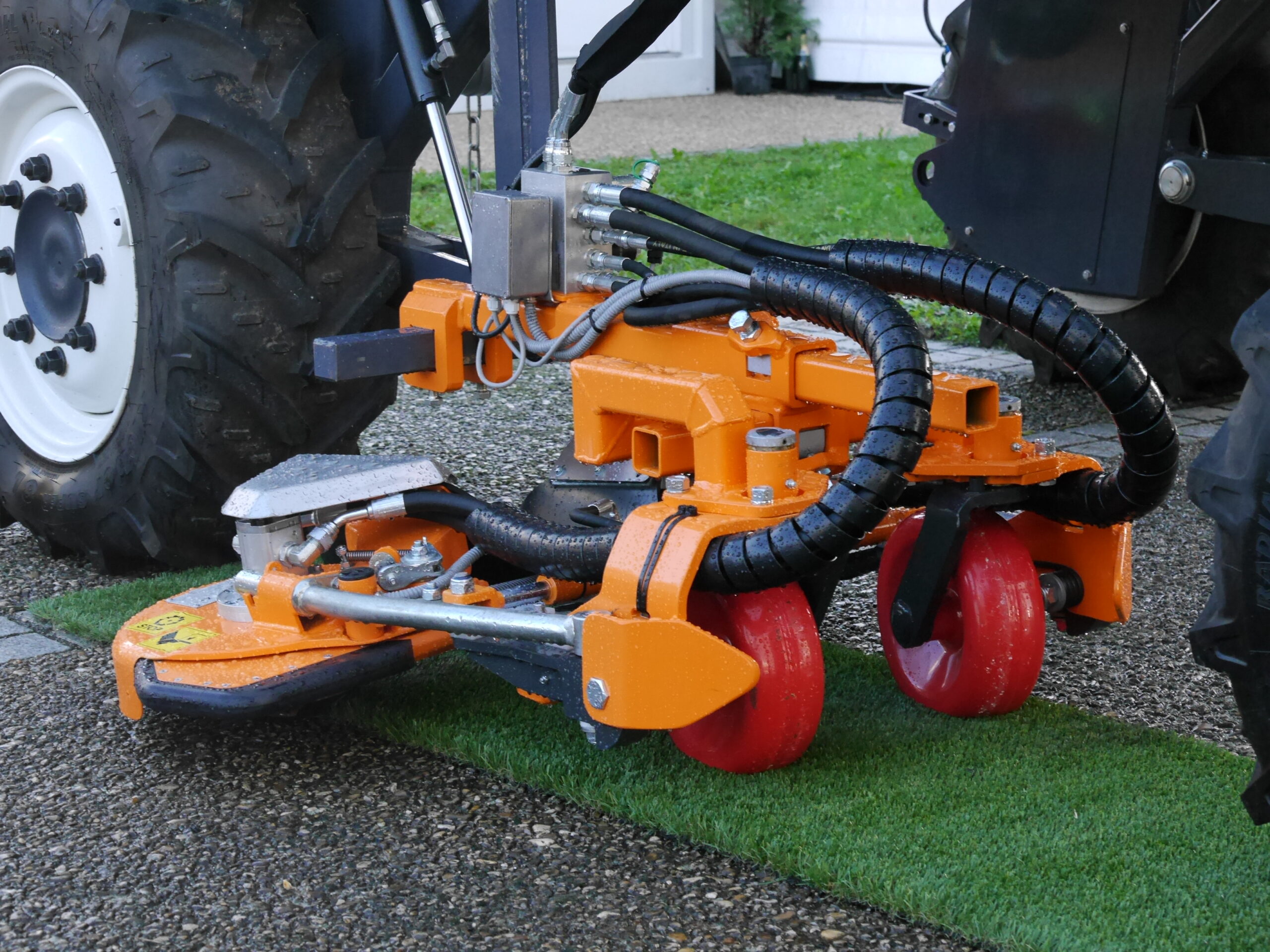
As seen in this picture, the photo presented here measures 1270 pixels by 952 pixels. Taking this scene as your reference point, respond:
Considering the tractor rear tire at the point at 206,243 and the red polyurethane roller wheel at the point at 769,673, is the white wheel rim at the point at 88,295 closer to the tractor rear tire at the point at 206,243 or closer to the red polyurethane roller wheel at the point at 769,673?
the tractor rear tire at the point at 206,243

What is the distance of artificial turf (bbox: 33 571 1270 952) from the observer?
6.54 feet

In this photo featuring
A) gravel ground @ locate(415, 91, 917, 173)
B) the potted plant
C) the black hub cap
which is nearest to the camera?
the black hub cap

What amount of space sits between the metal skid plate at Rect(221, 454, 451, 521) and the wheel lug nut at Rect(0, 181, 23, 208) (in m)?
1.05

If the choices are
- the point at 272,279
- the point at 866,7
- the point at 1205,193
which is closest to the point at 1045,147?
the point at 1205,193

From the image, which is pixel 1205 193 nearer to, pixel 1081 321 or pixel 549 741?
pixel 1081 321

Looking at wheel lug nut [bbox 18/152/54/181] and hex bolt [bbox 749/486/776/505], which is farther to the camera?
wheel lug nut [bbox 18/152/54/181]

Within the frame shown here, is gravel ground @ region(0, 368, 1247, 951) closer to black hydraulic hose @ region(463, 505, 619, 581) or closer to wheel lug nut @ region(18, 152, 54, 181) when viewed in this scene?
black hydraulic hose @ region(463, 505, 619, 581)

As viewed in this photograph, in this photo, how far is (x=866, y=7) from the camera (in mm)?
13570

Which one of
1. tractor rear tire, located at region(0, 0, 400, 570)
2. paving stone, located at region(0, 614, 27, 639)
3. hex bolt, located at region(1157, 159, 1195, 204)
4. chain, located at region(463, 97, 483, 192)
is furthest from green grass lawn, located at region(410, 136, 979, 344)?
paving stone, located at region(0, 614, 27, 639)

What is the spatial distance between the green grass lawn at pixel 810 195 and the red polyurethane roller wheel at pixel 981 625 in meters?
3.12

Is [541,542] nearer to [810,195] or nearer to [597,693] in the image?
[597,693]

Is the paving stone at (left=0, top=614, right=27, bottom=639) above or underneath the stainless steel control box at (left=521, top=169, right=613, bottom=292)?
underneath

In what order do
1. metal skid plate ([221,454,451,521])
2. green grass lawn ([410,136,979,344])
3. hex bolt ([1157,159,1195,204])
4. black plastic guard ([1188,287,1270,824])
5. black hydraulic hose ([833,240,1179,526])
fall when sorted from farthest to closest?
green grass lawn ([410,136,979,344]), hex bolt ([1157,159,1195,204]), metal skid plate ([221,454,451,521]), black hydraulic hose ([833,240,1179,526]), black plastic guard ([1188,287,1270,824])

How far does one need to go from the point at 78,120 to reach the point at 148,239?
0.41 m
